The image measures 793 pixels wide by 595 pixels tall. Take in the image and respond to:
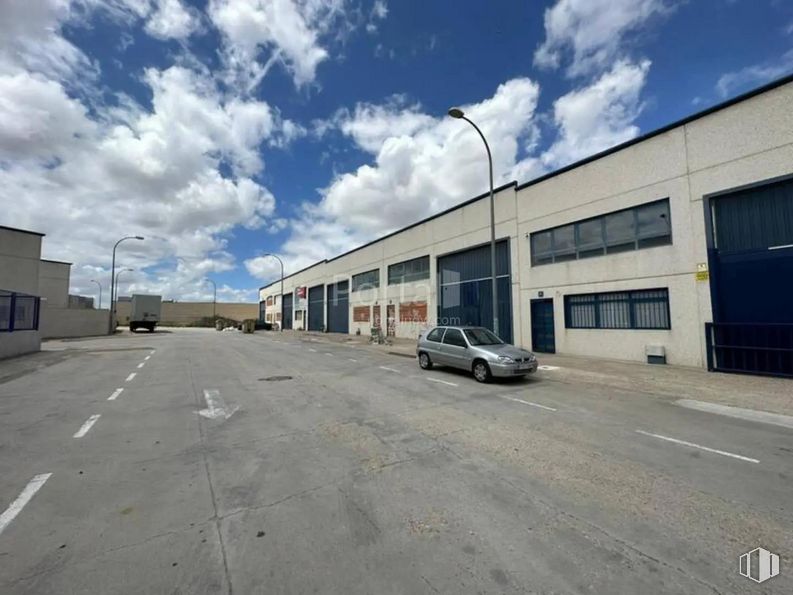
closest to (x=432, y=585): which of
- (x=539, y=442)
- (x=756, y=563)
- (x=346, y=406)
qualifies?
(x=756, y=563)

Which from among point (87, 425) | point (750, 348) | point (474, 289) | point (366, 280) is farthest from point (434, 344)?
point (366, 280)

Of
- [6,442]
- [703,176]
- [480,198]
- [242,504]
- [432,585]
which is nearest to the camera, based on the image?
[432,585]

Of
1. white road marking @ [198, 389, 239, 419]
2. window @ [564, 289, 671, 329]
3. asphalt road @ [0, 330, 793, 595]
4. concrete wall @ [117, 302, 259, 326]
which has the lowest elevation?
asphalt road @ [0, 330, 793, 595]

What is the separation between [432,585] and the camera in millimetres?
2635

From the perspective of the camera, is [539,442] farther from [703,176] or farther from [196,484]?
[703,176]

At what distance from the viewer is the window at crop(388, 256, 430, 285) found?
95.6 feet

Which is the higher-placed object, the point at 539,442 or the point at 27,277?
the point at 27,277

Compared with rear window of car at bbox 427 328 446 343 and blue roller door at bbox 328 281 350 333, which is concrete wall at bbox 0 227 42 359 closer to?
blue roller door at bbox 328 281 350 333

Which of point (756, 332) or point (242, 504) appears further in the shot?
point (756, 332)

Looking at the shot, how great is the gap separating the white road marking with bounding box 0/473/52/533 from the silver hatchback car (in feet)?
30.7

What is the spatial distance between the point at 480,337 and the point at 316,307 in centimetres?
4107

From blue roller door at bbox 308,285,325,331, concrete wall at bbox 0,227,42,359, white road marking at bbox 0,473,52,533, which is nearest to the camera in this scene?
white road marking at bbox 0,473,52,533

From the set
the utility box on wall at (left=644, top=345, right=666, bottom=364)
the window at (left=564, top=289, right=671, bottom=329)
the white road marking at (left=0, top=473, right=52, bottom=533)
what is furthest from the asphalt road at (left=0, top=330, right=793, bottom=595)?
the window at (left=564, top=289, right=671, bottom=329)

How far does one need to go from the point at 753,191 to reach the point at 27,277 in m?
37.7
